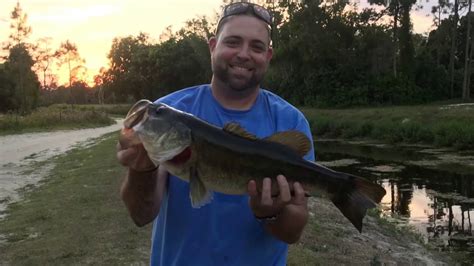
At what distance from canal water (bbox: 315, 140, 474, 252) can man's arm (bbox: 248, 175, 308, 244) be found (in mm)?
8608

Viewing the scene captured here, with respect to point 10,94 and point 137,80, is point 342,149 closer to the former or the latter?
point 10,94

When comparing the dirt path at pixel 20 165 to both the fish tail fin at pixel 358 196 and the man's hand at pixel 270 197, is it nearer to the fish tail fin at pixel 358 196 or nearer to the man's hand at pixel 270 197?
the man's hand at pixel 270 197

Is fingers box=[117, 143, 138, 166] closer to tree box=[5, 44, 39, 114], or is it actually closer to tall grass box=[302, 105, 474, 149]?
tall grass box=[302, 105, 474, 149]

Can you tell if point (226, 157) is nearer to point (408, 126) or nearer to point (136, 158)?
point (136, 158)

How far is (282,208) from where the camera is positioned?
2.64m

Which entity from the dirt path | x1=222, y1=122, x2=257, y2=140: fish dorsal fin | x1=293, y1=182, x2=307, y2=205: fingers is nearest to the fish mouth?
x1=222, y1=122, x2=257, y2=140: fish dorsal fin

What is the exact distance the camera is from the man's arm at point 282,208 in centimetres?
256

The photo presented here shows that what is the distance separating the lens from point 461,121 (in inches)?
1015

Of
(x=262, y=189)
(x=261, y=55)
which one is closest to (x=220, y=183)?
(x=262, y=189)

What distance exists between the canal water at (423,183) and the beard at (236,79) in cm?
878

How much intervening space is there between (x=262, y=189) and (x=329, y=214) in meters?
8.93

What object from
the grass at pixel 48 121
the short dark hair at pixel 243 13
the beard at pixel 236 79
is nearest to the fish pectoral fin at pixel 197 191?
the beard at pixel 236 79

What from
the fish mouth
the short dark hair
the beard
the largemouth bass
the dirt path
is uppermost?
the short dark hair

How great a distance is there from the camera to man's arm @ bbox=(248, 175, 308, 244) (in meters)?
2.56
